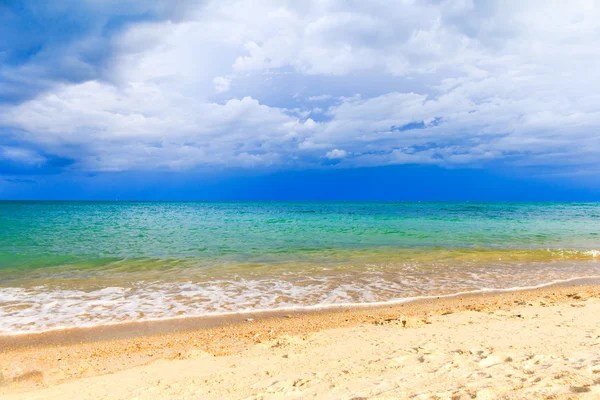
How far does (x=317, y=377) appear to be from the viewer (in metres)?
4.54

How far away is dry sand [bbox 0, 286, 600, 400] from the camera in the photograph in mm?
4121

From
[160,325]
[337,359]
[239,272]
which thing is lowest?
[160,325]

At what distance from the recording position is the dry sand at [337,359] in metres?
4.12

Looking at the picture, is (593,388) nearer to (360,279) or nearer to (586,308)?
(586,308)

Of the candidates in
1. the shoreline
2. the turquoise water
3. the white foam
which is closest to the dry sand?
the shoreline

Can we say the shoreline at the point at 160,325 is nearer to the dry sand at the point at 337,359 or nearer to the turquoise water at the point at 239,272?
the dry sand at the point at 337,359

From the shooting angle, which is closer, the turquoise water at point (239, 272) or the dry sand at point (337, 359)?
the dry sand at point (337, 359)

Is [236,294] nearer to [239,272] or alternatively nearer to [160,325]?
[160,325]

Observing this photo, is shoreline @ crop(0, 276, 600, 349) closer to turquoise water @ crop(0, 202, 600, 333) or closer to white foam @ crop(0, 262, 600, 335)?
white foam @ crop(0, 262, 600, 335)

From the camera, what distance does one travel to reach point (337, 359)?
204 inches

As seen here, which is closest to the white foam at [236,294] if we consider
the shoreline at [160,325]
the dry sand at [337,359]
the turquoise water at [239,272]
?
the turquoise water at [239,272]

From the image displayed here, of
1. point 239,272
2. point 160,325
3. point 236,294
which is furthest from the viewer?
point 239,272

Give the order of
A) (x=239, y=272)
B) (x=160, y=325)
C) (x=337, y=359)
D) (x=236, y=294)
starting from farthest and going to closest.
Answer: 1. (x=239, y=272)
2. (x=236, y=294)
3. (x=160, y=325)
4. (x=337, y=359)

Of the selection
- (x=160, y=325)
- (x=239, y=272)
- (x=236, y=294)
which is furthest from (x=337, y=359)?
(x=239, y=272)
